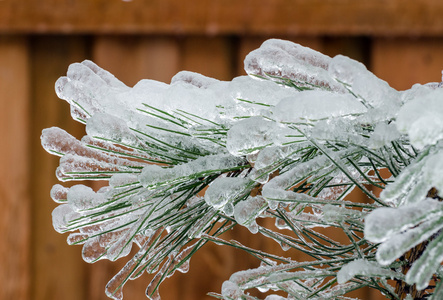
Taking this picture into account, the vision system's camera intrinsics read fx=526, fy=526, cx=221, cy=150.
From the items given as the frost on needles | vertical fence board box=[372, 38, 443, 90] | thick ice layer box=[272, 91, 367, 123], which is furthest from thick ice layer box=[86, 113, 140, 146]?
vertical fence board box=[372, 38, 443, 90]

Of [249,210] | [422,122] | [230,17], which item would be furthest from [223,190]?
[230,17]

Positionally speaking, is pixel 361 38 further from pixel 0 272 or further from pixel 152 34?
pixel 0 272

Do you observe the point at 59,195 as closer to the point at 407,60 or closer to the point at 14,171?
the point at 14,171

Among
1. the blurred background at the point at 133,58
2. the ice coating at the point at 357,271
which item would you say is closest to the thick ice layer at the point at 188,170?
the ice coating at the point at 357,271

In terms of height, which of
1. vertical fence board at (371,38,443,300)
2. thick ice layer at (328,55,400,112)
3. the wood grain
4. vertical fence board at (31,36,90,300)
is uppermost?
the wood grain

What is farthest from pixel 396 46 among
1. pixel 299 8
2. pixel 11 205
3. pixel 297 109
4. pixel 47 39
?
pixel 297 109

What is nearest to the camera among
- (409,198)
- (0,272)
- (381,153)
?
(409,198)

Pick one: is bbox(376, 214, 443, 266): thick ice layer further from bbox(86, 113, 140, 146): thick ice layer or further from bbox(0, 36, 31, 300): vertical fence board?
bbox(0, 36, 31, 300): vertical fence board
